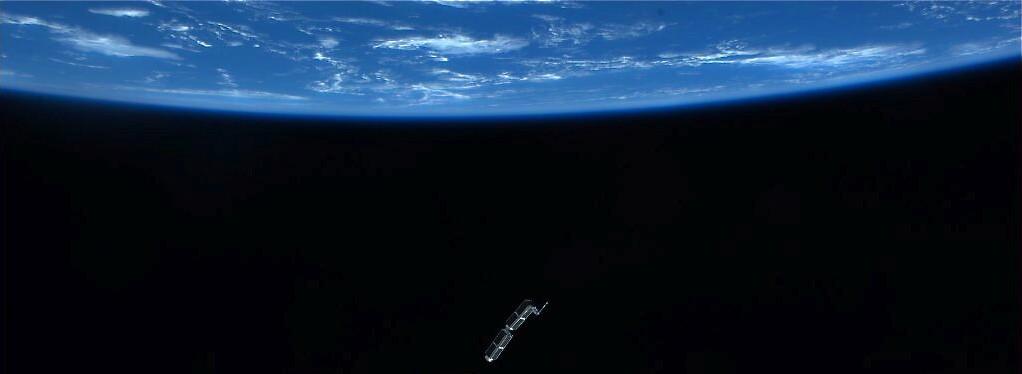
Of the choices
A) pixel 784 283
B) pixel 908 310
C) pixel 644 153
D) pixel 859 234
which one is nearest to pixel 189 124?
pixel 644 153

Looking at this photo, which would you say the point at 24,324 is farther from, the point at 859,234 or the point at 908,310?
the point at 908,310

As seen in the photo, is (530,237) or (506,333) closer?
(506,333)

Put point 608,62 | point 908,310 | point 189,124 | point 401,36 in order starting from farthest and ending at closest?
point 189,124 < point 908,310 < point 608,62 < point 401,36

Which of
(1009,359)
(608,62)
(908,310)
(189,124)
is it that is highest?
(608,62)

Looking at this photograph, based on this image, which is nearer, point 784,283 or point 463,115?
point 784,283

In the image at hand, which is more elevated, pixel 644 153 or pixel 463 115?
pixel 463 115

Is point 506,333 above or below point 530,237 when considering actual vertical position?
below

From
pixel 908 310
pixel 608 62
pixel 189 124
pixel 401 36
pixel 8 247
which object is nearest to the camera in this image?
pixel 401 36

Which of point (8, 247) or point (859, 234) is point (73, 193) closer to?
point (8, 247)
